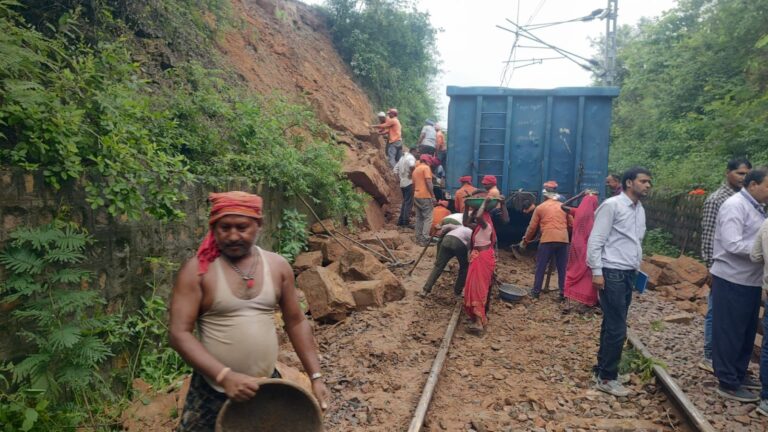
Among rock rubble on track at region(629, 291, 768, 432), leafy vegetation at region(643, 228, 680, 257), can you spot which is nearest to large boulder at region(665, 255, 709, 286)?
rock rubble on track at region(629, 291, 768, 432)

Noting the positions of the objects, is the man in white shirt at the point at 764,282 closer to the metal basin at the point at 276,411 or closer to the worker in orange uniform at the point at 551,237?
the worker in orange uniform at the point at 551,237

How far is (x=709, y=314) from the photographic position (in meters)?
5.51

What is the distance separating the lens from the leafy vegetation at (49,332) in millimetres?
3322

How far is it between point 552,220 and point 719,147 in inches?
305

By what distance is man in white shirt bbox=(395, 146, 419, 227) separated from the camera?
12.1m

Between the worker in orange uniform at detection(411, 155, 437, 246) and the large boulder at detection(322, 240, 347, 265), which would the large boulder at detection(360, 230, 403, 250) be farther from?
the large boulder at detection(322, 240, 347, 265)

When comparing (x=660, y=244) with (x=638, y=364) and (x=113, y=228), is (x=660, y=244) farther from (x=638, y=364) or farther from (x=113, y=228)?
(x=113, y=228)

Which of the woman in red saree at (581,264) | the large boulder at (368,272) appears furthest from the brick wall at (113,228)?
the woman in red saree at (581,264)

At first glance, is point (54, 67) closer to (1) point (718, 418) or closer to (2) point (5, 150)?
(2) point (5, 150)

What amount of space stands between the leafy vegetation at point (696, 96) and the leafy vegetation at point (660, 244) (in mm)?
1359

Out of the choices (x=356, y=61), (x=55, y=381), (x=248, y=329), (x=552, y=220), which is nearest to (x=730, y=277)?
(x=552, y=220)

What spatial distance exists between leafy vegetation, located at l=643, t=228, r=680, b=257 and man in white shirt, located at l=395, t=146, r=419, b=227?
5.36 m

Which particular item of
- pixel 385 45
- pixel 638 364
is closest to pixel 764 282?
pixel 638 364

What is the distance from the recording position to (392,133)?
1491 centimetres
